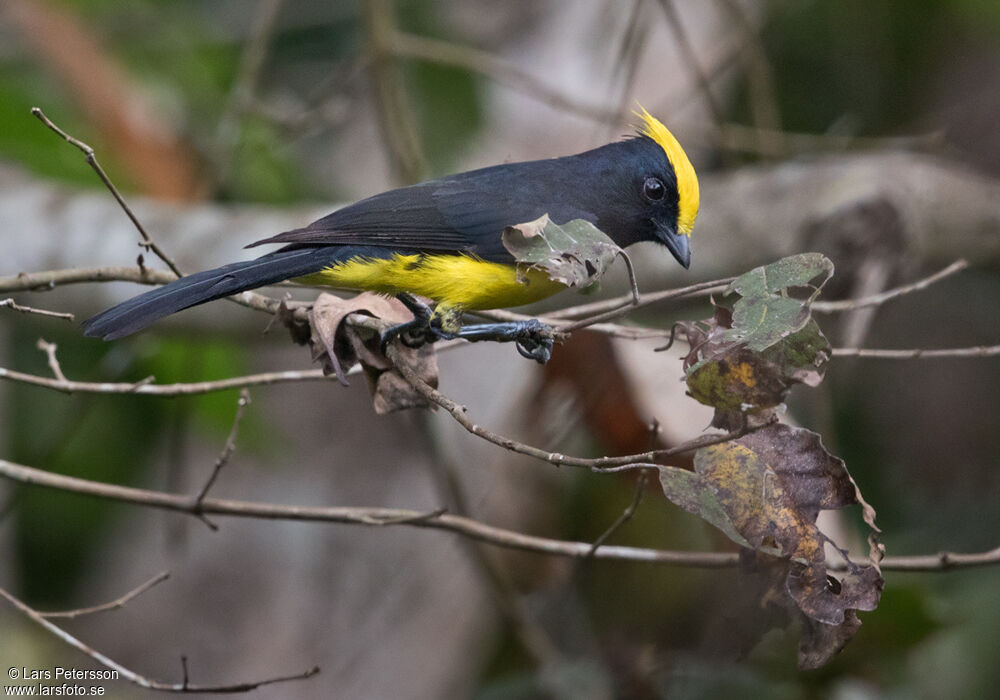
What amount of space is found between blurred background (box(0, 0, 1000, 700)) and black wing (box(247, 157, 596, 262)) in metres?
0.75

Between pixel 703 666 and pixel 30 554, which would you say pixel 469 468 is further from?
pixel 703 666

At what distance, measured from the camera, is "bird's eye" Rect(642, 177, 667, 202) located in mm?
3000

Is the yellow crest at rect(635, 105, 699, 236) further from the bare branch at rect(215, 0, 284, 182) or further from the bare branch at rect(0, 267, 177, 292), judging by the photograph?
the bare branch at rect(215, 0, 284, 182)

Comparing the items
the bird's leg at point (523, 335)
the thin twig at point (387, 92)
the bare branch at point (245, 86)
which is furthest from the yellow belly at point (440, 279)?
the bare branch at point (245, 86)

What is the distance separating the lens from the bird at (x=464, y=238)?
7.85 feet

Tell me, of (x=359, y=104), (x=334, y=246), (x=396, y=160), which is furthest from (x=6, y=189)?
(x=359, y=104)

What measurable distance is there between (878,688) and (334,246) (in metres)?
2.28

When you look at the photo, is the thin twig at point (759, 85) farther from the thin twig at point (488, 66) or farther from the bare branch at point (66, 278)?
the bare branch at point (66, 278)

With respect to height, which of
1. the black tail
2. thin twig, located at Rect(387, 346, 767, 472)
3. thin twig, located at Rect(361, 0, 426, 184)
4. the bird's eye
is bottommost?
thin twig, located at Rect(387, 346, 767, 472)

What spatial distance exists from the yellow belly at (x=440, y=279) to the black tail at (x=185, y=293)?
0.19m

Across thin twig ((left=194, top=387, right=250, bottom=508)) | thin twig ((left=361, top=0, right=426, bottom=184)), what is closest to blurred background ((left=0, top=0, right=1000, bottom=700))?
thin twig ((left=361, top=0, right=426, bottom=184))

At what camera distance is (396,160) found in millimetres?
4035

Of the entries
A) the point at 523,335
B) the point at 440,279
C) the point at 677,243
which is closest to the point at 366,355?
the point at 523,335

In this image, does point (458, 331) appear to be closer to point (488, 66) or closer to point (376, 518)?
point (376, 518)
